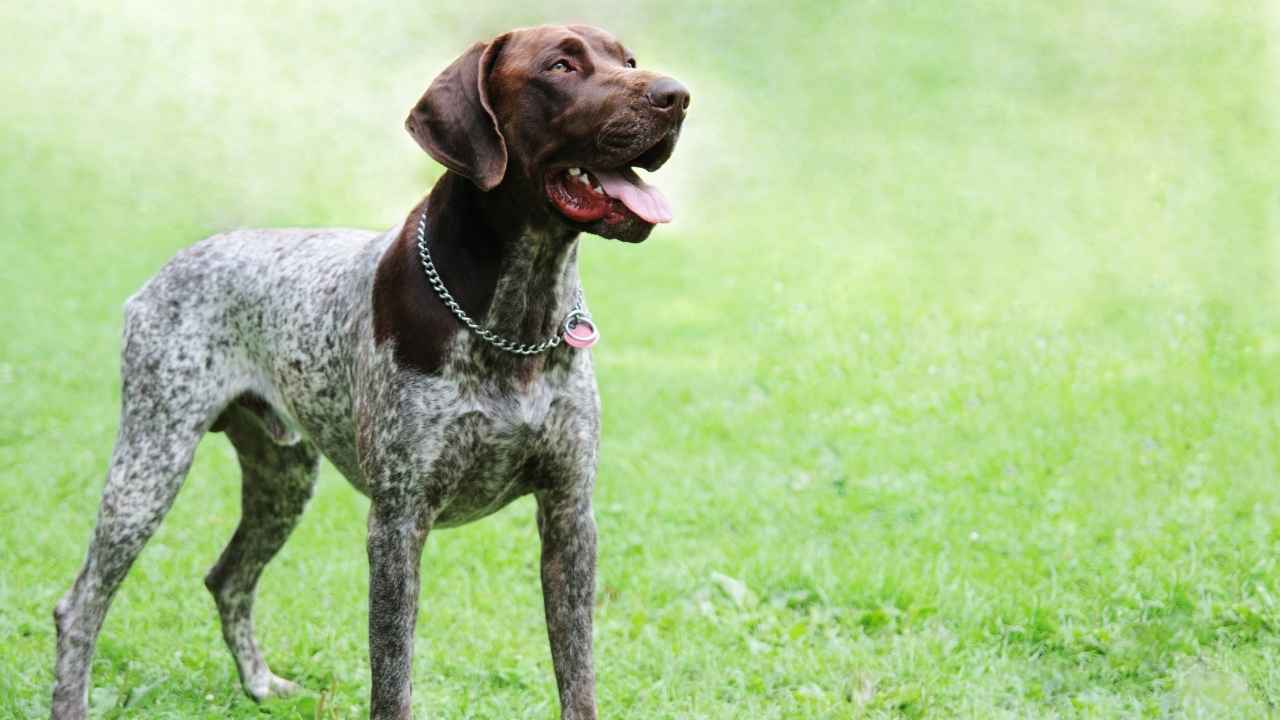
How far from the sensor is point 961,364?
9.36 meters

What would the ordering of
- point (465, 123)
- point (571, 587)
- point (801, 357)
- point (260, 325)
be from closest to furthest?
point (465, 123) < point (571, 587) < point (260, 325) < point (801, 357)

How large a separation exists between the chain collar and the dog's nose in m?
0.72

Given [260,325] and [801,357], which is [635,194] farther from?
[801,357]

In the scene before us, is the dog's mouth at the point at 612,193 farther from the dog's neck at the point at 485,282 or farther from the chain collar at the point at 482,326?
the chain collar at the point at 482,326

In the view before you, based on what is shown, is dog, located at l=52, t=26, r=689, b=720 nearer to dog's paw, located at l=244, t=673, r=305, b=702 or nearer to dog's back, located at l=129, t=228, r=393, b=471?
dog's back, located at l=129, t=228, r=393, b=471

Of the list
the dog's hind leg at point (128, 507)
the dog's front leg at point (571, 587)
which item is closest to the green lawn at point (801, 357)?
the dog's hind leg at point (128, 507)

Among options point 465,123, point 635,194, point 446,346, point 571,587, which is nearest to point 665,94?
point 635,194

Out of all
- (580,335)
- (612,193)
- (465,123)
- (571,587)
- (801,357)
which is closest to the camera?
(612,193)

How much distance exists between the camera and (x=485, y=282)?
158 inches

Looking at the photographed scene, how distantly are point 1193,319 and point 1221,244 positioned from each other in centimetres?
180

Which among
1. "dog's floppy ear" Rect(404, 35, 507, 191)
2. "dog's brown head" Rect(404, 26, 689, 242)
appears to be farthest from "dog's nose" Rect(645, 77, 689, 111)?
"dog's floppy ear" Rect(404, 35, 507, 191)

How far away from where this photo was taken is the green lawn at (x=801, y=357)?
5480mm

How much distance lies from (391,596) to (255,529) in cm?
151

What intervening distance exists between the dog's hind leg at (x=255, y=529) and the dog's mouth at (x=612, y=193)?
6.47 ft
